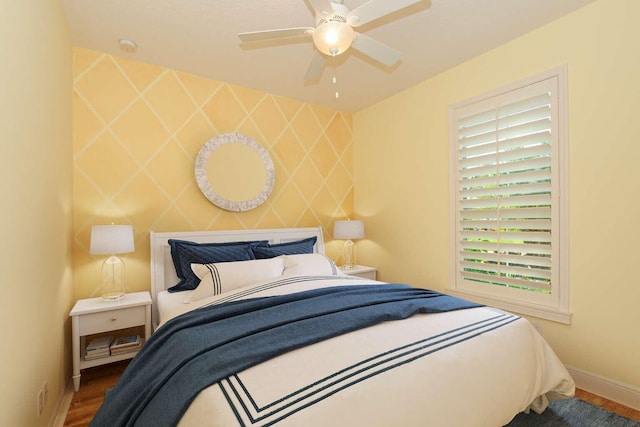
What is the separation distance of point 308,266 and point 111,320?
152 centimetres

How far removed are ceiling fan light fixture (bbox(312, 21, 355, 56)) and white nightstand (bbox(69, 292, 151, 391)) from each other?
2.22m

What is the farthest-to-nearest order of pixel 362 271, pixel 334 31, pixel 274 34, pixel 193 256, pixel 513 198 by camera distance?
pixel 362 271
pixel 193 256
pixel 513 198
pixel 274 34
pixel 334 31

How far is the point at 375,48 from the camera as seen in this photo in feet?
6.39

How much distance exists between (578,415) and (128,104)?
4.04m

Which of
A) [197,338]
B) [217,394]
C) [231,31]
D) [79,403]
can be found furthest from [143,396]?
[231,31]

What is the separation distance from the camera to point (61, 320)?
2193 millimetres

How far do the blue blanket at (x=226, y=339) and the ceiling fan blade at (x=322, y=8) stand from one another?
153 centimetres

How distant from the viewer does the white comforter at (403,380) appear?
1.04 metres

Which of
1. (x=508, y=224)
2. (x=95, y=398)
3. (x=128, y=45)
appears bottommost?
(x=95, y=398)

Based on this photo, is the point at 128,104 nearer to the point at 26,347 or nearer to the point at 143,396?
the point at 26,347

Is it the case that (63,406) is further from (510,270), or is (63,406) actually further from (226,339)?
(510,270)

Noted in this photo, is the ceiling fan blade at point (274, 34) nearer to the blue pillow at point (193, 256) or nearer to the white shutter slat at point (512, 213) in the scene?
the blue pillow at point (193, 256)

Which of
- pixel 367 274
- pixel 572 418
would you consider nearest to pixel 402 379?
pixel 572 418

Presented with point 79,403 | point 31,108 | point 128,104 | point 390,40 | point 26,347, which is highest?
point 390,40
